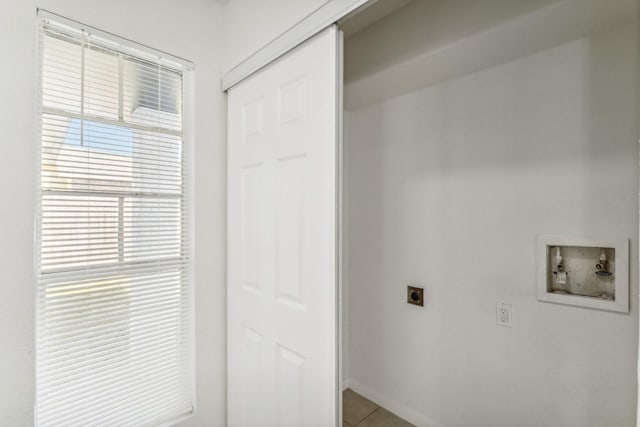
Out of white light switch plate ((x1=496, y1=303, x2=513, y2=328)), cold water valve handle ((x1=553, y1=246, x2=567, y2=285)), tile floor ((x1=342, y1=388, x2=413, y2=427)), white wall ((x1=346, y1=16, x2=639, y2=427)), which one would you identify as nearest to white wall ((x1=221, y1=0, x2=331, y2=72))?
white wall ((x1=346, y1=16, x2=639, y2=427))

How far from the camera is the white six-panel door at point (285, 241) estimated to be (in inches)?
43.2

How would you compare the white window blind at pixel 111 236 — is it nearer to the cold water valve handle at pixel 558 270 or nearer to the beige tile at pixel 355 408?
the beige tile at pixel 355 408

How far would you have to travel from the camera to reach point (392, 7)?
167 cm

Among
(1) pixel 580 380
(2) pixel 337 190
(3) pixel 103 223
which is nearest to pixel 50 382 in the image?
(3) pixel 103 223

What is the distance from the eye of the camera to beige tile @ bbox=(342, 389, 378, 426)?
206 cm

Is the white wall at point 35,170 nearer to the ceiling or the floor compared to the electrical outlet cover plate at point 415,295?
nearer to the ceiling

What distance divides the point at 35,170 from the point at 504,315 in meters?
2.32

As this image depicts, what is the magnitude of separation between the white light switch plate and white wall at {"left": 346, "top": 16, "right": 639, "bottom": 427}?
34mm

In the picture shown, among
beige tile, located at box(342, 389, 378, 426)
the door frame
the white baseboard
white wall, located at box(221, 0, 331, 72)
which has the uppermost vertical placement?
white wall, located at box(221, 0, 331, 72)

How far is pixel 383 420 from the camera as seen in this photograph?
2.03m

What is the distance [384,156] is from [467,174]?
0.61 m

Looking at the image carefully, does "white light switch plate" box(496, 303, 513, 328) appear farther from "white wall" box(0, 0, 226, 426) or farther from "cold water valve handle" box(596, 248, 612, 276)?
"white wall" box(0, 0, 226, 426)

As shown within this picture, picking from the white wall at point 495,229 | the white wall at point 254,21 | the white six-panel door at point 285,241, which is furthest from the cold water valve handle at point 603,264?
the white wall at point 254,21

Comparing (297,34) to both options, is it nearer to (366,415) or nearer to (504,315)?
(504,315)
